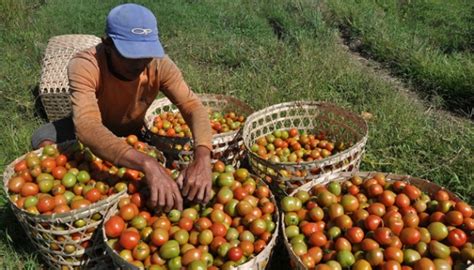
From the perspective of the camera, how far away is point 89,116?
2.75 meters

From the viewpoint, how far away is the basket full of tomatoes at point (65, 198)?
255 cm

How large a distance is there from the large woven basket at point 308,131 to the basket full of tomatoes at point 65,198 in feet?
2.89

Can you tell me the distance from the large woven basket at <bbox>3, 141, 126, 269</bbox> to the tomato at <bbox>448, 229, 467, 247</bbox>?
6.11 feet

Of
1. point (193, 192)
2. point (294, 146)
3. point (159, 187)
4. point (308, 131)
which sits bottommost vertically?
point (308, 131)

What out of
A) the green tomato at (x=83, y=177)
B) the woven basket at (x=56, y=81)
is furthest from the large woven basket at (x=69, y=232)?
the woven basket at (x=56, y=81)

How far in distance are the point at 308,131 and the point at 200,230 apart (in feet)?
A: 6.25

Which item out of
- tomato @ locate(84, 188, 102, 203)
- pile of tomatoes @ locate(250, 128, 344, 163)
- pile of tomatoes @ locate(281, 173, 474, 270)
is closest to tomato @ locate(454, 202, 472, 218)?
pile of tomatoes @ locate(281, 173, 474, 270)

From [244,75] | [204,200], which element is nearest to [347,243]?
[204,200]

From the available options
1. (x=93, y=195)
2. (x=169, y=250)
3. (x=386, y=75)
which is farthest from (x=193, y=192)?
(x=386, y=75)

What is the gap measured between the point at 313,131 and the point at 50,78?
2.95 m

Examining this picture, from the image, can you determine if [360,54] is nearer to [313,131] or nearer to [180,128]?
[313,131]

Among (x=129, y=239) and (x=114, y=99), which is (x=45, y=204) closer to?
(x=129, y=239)

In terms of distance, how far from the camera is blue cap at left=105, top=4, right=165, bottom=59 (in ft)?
8.50

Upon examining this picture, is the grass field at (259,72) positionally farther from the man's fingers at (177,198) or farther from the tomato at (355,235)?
the tomato at (355,235)
